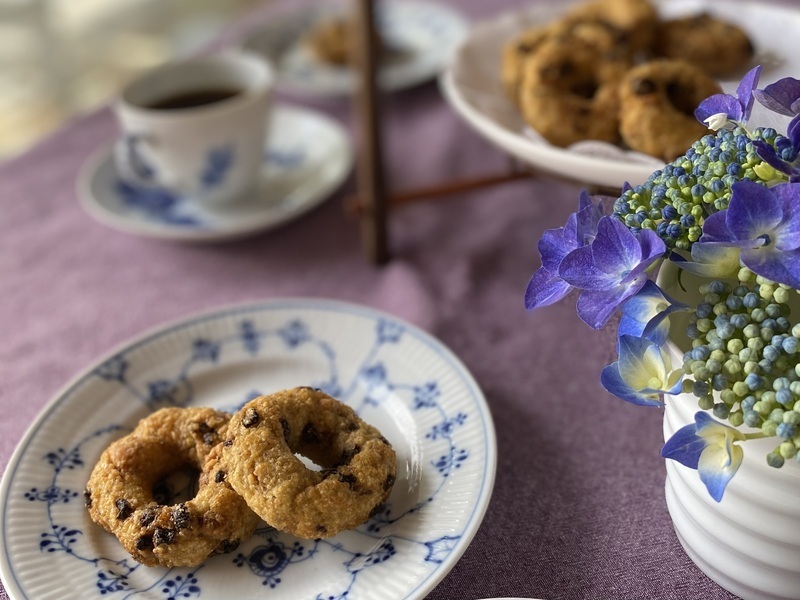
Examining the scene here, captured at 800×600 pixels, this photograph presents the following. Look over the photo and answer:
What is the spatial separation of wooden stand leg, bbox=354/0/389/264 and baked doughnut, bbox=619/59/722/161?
321mm

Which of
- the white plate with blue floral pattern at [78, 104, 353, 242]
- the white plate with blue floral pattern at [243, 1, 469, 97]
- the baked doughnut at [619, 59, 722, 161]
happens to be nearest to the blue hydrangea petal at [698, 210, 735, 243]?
the baked doughnut at [619, 59, 722, 161]

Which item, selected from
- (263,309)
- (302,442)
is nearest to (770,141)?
(302,442)

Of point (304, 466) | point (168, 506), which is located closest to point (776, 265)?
point (304, 466)

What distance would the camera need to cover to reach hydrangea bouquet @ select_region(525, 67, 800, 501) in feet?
1.54

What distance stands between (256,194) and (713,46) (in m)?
0.68

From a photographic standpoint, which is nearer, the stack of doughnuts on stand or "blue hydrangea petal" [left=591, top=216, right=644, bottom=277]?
"blue hydrangea petal" [left=591, top=216, right=644, bottom=277]

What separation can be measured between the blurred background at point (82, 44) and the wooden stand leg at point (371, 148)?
128cm

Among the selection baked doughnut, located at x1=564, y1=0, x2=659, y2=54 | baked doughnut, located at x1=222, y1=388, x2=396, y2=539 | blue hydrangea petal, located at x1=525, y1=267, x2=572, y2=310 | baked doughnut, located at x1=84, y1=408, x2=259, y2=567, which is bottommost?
baked doughnut, located at x1=84, y1=408, x2=259, y2=567

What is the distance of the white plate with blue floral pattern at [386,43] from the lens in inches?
56.1

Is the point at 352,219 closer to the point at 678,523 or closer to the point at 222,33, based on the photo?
the point at 678,523

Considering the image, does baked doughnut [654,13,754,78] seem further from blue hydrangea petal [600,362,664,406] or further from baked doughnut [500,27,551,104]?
blue hydrangea petal [600,362,664,406]

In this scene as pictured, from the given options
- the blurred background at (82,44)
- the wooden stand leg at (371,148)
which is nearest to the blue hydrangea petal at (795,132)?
the wooden stand leg at (371,148)

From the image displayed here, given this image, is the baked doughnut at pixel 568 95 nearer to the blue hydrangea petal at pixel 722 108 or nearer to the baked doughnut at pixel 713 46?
the baked doughnut at pixel 713 46

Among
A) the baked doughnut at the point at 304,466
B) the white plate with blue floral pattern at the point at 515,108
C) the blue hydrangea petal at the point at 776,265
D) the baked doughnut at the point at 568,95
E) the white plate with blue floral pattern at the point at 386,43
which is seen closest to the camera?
the blue hydrangea petal at the point at 776,265
